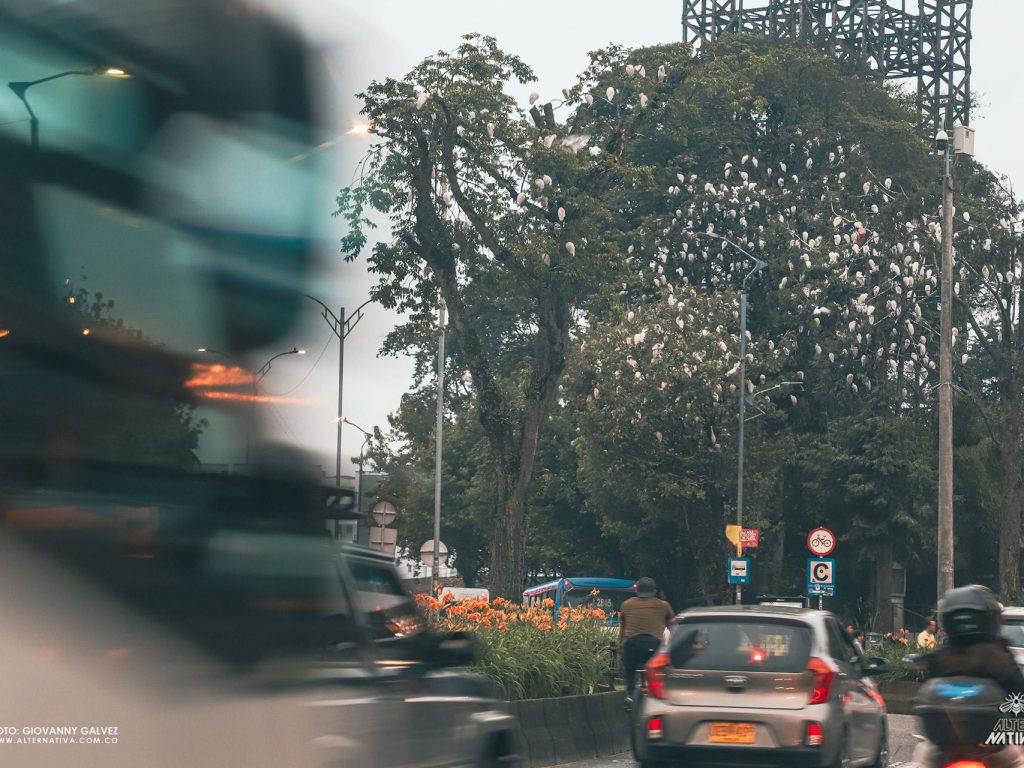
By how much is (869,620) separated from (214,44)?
48.1 m

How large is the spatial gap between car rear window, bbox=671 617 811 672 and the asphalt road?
3337 millimetres

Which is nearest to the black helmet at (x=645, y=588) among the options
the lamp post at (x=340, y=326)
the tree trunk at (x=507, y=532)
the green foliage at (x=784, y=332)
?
the tree trunk at (x=507, y=532)

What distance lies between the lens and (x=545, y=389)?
89.9ft

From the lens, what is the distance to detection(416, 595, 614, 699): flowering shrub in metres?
15.2

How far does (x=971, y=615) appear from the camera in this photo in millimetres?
7426

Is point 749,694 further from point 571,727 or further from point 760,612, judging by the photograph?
point 571,727

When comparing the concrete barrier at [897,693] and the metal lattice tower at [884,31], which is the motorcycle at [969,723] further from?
the metal lattice tower at [884,31]

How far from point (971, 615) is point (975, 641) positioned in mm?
182

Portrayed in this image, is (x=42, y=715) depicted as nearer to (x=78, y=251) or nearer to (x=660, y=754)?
(x=78, y=251)

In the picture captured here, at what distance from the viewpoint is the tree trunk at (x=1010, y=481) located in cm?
4100

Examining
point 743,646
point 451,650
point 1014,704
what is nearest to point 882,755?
point 743,646

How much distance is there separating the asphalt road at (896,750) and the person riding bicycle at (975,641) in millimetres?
8115

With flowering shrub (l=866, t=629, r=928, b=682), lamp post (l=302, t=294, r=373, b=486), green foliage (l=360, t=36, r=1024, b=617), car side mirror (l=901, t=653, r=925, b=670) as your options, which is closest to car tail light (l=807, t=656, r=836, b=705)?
car side mirror (l=901, t=653, r=925, b=670)

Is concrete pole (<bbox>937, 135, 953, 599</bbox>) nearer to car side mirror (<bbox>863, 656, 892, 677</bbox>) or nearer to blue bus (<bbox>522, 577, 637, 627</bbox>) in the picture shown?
car side mirror (<bbox>863, 656, 892, 677</bbox>)
